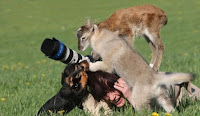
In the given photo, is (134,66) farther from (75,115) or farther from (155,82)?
(75,115)

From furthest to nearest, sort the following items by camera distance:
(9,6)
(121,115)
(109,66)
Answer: (9,6), (109,66), (121,115)

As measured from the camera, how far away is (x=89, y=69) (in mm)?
5254

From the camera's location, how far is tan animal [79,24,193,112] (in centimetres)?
473

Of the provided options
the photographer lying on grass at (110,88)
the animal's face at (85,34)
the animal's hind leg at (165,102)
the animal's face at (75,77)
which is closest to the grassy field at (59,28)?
the animal's face at (85,34)

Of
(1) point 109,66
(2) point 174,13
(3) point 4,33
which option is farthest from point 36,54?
(1) point 109,66

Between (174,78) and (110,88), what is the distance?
1010 millimetres

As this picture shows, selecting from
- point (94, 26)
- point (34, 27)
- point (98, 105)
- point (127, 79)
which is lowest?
point (34, 27)

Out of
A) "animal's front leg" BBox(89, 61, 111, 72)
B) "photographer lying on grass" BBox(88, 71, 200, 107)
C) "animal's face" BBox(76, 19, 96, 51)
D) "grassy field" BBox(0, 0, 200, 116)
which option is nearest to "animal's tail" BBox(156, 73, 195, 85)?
"photographer lying on grass" BBox(88, 71, 200, 107)

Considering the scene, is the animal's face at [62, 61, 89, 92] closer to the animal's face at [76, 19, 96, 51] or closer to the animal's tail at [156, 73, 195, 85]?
the animal's tail at [156, 73, 195, 85]

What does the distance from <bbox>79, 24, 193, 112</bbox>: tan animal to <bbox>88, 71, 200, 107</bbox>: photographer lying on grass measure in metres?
0.10

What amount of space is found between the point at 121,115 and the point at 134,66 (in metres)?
0.81

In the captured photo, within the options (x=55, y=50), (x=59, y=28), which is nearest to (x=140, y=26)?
(x=55, y=50)

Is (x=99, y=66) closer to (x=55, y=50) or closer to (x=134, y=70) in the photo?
(x=134, y=70)

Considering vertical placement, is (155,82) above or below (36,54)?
above
